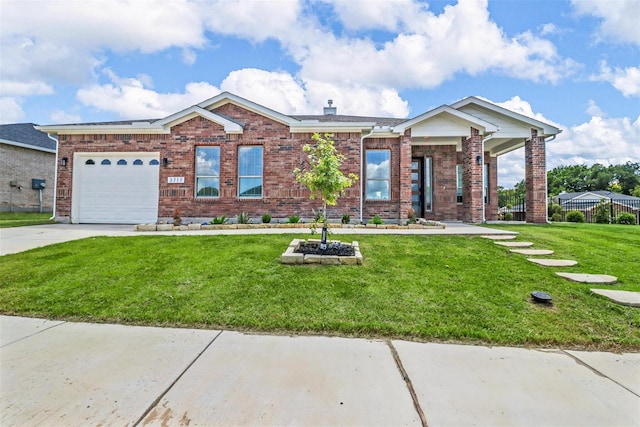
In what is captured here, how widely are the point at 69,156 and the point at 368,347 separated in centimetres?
1346

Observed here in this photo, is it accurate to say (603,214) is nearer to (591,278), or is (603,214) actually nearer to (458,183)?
(458,183)

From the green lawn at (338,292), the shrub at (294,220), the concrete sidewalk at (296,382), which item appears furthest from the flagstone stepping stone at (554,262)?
the shrub at (294,220)

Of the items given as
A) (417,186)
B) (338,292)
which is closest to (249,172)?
(417,186)

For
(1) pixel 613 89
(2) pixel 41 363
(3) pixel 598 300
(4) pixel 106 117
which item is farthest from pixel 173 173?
(1) pixel 613 89

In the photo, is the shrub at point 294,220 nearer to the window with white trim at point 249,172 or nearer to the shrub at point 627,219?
the window with white trim at point 249,172

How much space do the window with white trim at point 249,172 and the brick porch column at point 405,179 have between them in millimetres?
5359

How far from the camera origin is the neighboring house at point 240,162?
1065cm

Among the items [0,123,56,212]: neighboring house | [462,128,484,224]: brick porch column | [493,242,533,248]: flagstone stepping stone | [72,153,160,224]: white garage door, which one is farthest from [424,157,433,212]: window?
[0,123,56,212]: neighboring house

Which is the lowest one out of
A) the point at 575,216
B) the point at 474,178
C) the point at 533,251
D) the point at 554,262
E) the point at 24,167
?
the point at 554,262

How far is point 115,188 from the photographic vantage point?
1120cm

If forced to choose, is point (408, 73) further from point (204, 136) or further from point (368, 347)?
point (368, 347)

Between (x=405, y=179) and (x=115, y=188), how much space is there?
11.2 metres

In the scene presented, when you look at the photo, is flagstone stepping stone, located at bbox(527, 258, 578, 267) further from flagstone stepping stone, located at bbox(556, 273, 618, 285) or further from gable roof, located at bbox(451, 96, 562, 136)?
gable roof, located at bbox(451, 96, 562, 136)

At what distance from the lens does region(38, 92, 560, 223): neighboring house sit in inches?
419
